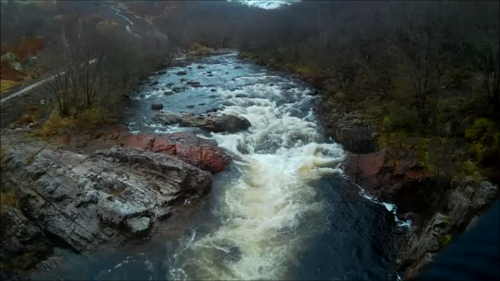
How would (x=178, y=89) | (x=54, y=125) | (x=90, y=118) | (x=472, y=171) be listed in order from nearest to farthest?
1. (x=472, y=171)
2. (x=54, y=125)
3. (x=90, y=118)
4. (x=178, y=89)

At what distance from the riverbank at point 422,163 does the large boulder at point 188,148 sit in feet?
14.7

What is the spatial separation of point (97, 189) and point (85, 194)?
1.38 feet

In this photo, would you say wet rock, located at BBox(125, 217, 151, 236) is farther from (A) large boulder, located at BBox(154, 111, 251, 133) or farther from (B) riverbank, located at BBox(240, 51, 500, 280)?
(A) large boulder, located at BBox(154, 111, 251, 133)

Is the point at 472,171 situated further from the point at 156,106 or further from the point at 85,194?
the point at 156,106

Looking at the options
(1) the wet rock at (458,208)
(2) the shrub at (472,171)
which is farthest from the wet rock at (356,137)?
(1) the wet rock at (458,208)

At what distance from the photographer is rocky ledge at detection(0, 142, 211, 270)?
11.5m

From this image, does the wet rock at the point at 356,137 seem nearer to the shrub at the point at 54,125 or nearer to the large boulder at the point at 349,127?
the large boulder at the point at 349,127

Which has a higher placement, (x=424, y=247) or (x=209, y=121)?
(x=424, y=247)

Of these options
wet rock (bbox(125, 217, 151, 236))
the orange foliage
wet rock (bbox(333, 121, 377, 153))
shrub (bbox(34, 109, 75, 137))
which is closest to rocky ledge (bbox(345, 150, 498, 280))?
wet rock (bbox(333, 121, 377, 153))

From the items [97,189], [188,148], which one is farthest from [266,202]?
[97,189]

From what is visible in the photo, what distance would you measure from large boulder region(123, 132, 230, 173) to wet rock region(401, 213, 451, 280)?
703cm

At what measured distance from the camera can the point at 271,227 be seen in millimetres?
12047

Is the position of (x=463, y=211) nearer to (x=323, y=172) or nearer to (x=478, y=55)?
(x=323, y=172)

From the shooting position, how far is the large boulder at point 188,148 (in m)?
15.5
